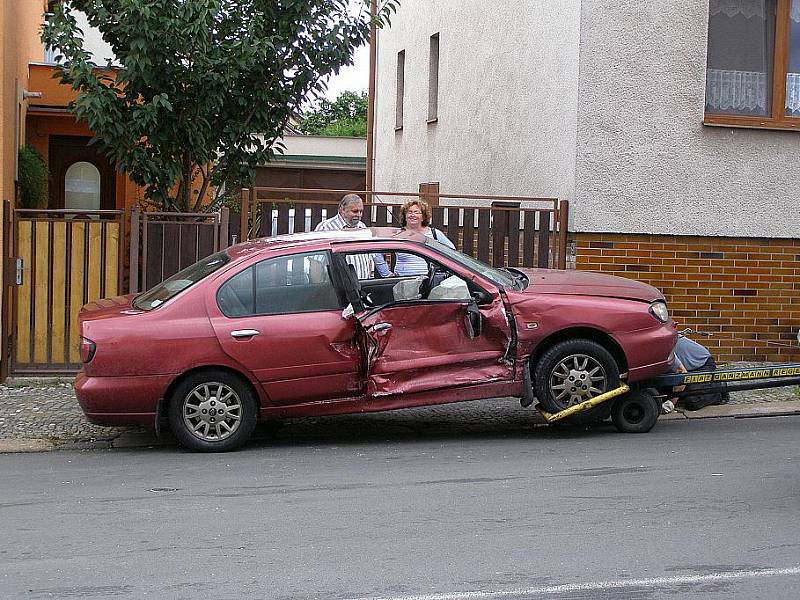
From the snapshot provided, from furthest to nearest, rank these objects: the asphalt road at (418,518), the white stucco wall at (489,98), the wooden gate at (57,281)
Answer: the white stucco wall at (489,98)
the wooden gate at (57,281)
the asphalt road at (418,518)

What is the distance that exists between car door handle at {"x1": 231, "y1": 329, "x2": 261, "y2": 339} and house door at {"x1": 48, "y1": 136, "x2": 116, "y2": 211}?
976 cm

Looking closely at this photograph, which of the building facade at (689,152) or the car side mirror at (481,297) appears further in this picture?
the building facade at (689,152)

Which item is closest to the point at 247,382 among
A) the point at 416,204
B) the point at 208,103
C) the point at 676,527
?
the point at 416,204

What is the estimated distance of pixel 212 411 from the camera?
8891mm

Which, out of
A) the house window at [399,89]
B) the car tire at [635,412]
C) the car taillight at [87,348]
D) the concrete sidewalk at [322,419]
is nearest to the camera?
the car taillight at [87,348]

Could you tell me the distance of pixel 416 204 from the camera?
11.0m

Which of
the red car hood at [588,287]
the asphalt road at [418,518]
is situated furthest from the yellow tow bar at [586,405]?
the red car hood at [588,287]

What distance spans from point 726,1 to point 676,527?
8.23 m

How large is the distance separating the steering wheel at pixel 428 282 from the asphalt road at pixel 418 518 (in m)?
1.18

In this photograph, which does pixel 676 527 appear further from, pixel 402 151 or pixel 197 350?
pixel 402 151

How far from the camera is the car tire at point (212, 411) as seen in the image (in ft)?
29.0

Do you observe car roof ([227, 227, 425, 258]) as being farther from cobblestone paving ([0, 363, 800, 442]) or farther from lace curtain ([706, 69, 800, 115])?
lace curtain ([706, 69, 800, 115])

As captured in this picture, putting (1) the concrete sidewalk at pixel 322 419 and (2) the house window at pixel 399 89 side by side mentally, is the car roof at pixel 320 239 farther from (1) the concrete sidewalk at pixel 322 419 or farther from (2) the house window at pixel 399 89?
(2) the house window at pixel 399 89

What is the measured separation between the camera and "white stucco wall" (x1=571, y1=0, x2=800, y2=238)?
12.8 meters
